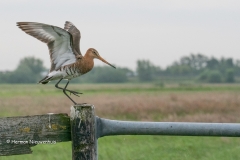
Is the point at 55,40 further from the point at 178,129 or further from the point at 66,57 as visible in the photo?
the point at 178,129

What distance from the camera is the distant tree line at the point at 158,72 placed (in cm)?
8494

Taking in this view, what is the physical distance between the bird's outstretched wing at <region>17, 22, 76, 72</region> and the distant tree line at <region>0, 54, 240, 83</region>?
75.4m

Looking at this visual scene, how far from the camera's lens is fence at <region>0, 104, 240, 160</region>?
3578mm

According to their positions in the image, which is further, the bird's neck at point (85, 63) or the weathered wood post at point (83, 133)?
the bird's neck at point (85, 63)

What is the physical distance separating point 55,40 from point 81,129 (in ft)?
6.51

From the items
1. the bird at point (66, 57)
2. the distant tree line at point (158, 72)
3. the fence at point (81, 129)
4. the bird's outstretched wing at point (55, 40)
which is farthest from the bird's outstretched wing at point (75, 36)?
the distant tree line at point (158, 72)

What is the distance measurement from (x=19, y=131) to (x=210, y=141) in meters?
7.77

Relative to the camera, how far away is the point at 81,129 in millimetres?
3617

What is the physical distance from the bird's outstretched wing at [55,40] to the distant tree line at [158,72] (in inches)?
2969

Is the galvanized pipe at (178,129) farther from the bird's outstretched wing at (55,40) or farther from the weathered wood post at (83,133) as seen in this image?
the bird's outstretched wing at (55,40)

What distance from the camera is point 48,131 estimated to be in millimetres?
3635

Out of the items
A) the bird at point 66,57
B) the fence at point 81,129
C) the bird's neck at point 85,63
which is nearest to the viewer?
the fence at point 81,129

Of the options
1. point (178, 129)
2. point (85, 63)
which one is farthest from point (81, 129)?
point (85, 63)

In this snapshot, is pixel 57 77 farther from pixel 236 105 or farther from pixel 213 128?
pixel 236 105
